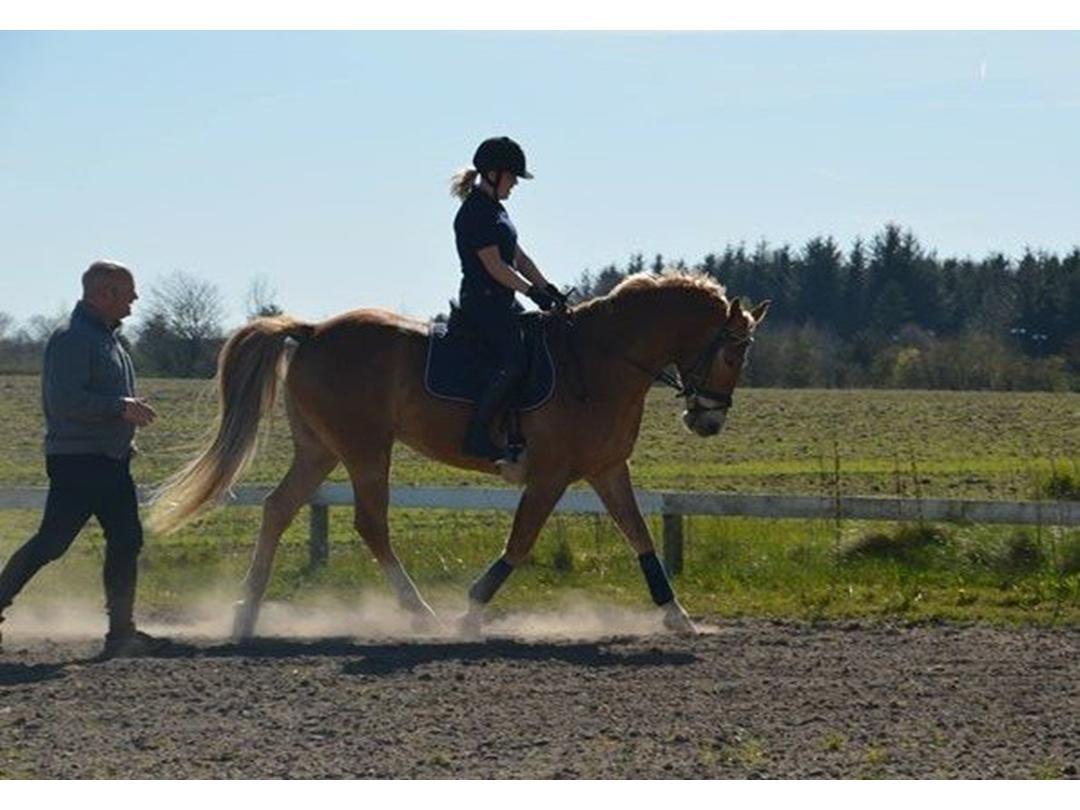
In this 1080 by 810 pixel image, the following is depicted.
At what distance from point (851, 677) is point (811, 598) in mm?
3437

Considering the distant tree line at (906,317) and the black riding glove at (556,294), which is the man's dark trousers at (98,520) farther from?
the distant tree line at (906,317)

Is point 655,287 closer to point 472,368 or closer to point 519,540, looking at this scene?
Result: point 472,368

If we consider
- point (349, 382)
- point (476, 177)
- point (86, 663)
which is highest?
point (476, 177)

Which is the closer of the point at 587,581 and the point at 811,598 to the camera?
the point at 811,598

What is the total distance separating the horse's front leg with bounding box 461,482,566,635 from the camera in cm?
1059

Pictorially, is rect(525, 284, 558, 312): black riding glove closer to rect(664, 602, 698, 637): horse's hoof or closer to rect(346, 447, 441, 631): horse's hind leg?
rect(346, 447, 441, 631): horse's hind leg

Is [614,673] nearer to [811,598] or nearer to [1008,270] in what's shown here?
[811,598]

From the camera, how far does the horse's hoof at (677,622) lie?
34.9 feet

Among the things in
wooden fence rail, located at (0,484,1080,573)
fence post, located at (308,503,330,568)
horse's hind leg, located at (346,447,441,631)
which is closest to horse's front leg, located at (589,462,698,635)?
horse's hind leg, located at (346,447,441,631)

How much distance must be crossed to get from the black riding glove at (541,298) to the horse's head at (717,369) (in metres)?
0.92

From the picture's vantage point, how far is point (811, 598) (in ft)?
39.9

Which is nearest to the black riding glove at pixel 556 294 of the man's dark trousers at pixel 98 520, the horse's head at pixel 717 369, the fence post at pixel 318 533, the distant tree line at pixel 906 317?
the horse's head at pixel 717 369

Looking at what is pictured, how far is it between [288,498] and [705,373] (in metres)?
2.81

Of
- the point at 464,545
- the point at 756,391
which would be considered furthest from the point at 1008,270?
the point at 464,545
